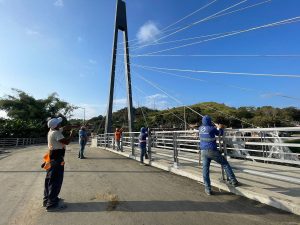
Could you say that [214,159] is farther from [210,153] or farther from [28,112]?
[28,112]

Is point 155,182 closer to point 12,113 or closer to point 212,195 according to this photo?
point 212,195

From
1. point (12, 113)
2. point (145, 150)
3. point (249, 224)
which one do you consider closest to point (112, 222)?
point (249, 224)

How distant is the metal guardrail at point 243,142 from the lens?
560 centimetres

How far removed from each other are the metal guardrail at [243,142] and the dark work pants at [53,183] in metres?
3.37

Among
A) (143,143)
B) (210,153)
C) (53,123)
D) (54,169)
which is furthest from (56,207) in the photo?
(143,143)

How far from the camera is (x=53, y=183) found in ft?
17.4

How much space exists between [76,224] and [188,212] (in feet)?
5.65

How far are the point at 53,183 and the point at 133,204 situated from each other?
1.48 m

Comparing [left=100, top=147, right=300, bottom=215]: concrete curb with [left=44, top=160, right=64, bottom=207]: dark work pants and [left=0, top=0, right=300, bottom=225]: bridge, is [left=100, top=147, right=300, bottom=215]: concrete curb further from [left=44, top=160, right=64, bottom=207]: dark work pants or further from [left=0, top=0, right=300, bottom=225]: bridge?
[left=44, top=160, right=64, bottom=207]: dark work pants

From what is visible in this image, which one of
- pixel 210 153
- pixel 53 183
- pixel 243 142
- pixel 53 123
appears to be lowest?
pixel 53 183

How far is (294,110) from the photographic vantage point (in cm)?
8600

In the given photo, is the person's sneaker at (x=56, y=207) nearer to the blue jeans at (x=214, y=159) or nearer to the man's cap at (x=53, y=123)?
the man's cap at (x=53, y=123)

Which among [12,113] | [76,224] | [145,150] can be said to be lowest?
[76,224]

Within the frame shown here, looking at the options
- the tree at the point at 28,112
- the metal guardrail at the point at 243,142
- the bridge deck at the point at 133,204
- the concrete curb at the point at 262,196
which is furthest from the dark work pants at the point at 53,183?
the tree at the point at 28,112
